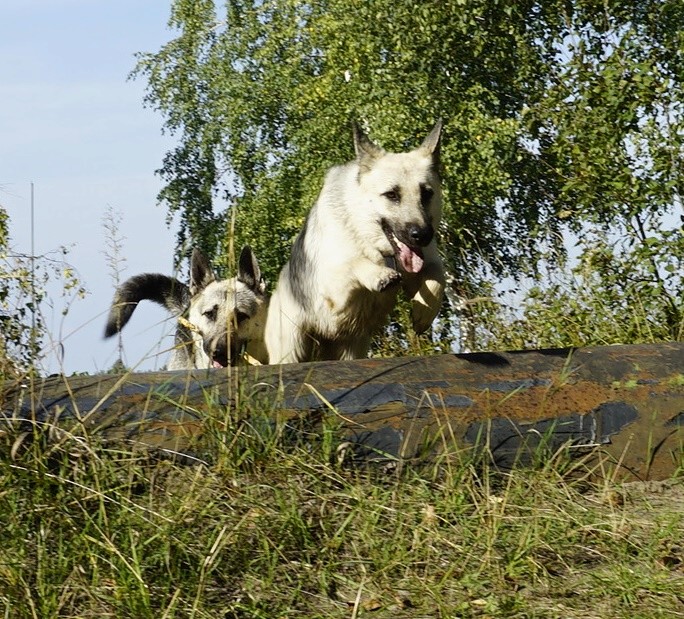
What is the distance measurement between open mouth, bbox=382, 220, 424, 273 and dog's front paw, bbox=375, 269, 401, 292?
132 mm

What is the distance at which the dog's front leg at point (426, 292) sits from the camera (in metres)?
6.66

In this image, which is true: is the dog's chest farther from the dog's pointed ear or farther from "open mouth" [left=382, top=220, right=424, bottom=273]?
the dog's pointed ear

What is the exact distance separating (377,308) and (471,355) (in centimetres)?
205

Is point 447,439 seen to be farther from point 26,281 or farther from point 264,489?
point 26,281

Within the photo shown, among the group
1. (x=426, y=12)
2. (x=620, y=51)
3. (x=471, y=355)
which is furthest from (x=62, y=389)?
(x=426, y=12)

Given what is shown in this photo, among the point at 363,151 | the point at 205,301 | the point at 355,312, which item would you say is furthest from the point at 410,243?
the point at 205,301

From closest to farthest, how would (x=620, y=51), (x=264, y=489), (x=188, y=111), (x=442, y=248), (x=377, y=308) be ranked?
(x=264, y=489) → (x=377, y=308) → (x=620, y=51) → (x=442, y=248) → (x=188, y=111)

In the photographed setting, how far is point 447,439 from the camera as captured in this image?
15.1ft

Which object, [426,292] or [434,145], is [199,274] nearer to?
[434,145]

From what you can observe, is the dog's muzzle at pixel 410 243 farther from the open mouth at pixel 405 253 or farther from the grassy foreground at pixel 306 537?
the grassy foreground at pixel 306 537

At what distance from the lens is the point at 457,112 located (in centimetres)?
1953

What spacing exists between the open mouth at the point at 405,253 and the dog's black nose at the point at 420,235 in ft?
0.21

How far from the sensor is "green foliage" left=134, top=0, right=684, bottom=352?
1006 centimetres

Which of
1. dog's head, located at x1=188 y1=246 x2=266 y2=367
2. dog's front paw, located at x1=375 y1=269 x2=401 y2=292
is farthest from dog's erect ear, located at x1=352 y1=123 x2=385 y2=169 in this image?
dog's head, located at x1=188 y1=246 x2=266 y2=367
